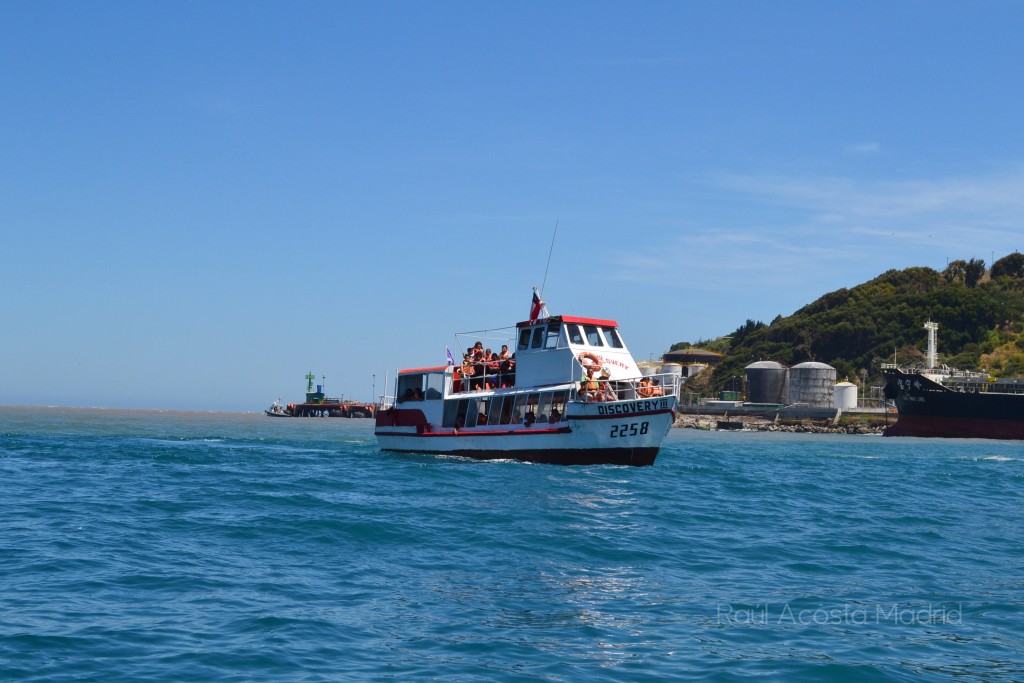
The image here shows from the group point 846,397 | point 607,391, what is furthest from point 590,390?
point 846,397

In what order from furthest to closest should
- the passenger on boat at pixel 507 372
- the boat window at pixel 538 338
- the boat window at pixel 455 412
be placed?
the boat window at pixel 455 412, the passenger on boat at pixel 507 372, the boat window at pixel 538 338

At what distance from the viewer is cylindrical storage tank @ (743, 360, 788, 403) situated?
4968 inches

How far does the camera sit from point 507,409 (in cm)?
3794

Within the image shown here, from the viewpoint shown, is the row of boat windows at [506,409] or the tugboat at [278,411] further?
the tugboat at [278,411]

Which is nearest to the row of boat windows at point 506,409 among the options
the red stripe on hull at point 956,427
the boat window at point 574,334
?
the boat window at point 574,334

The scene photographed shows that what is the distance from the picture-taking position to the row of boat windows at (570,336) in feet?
119

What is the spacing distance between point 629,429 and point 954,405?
203 ft

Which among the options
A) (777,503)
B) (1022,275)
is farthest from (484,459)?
(1022,275)

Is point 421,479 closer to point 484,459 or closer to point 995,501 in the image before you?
point 484,459

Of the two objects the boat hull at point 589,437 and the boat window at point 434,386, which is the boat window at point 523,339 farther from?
the boat window at point 434,386

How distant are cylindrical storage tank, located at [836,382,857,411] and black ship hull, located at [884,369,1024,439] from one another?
21087 mm

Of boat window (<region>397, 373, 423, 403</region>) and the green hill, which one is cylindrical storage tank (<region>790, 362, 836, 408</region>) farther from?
boat window (<region>397, 373, 423, 403</region>)

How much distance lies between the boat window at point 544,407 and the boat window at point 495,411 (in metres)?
1.79

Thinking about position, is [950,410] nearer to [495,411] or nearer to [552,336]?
[552,336]
